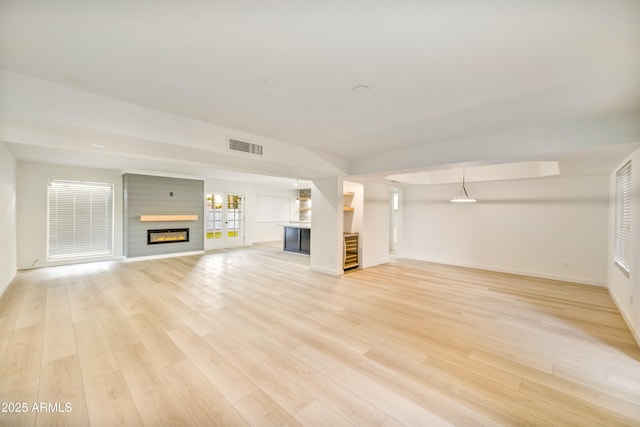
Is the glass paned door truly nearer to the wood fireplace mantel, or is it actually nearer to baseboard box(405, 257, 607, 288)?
the wood fireplace mantel

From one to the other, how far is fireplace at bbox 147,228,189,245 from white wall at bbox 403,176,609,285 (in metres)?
7.42

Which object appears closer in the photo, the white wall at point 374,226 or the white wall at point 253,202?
the white wall at point 374,226

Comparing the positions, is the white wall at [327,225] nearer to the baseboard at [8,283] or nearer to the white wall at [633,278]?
the white wall at [633,278]

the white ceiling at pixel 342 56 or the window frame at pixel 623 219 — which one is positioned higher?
the white ceiling at pixel 342 56

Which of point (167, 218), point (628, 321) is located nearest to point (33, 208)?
point (167, 218)

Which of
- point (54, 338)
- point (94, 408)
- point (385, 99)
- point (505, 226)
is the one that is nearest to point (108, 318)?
point (54, 338)

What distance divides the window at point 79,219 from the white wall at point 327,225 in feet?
19.1

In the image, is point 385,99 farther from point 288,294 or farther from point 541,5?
point 288,294

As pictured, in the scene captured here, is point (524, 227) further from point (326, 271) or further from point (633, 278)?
point (326, 271)

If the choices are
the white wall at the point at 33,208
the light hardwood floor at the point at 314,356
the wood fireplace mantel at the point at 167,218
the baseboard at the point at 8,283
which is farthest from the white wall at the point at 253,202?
the light hardwood floor at the point at 314,356

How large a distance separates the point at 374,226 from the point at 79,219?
779cm

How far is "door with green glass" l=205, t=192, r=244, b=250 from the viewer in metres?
9.35

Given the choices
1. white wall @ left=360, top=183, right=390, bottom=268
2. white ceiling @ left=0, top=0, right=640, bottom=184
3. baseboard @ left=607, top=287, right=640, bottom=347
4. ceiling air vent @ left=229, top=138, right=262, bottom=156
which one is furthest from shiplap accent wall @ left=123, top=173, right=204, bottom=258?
baseboard @ left=607, top=287, right=640, bottom=347

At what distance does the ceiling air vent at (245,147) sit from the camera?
3.64 m
